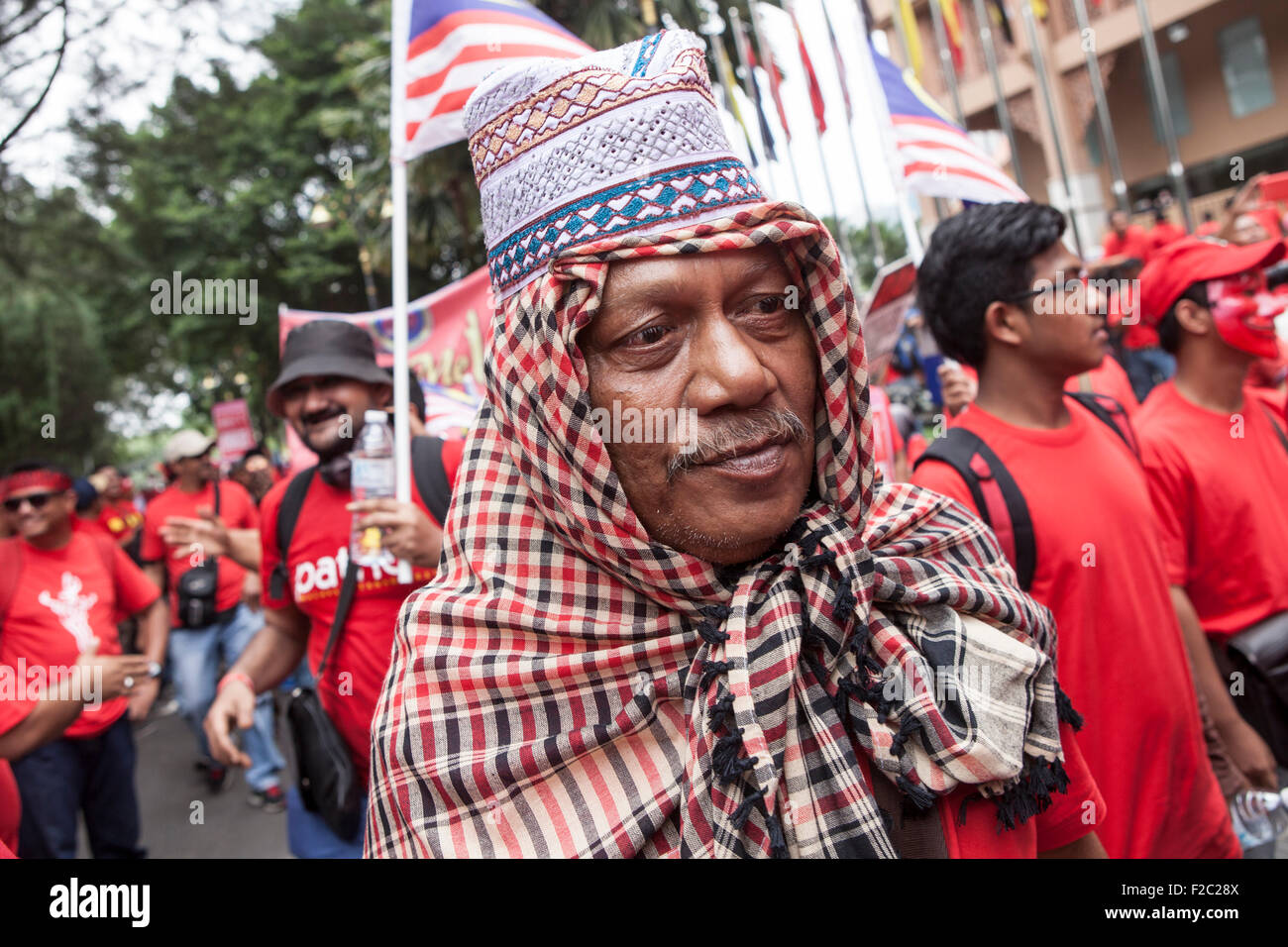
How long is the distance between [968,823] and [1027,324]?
1.71m

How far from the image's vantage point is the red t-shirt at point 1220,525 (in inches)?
108

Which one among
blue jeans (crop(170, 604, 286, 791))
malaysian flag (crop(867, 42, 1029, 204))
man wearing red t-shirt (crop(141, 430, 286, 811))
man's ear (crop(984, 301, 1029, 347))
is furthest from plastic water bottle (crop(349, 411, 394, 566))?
blue jeans (crop(170, 604, 286, 791))

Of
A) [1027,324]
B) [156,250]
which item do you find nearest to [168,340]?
[156,250]

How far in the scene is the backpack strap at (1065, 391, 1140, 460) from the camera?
2670 mm

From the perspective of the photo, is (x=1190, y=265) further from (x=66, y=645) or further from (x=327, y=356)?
(x=66, y=645)

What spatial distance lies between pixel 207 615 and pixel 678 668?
5877mm

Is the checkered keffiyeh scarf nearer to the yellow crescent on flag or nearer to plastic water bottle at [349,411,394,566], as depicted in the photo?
plastic water bottle at [349,411,394,566]

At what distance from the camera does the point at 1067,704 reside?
4.79ft

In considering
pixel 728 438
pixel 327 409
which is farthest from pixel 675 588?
pixel 327 409

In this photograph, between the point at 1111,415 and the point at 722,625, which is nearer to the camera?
the point at 722,625

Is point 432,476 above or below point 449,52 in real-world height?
below

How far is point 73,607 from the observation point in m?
4.34
